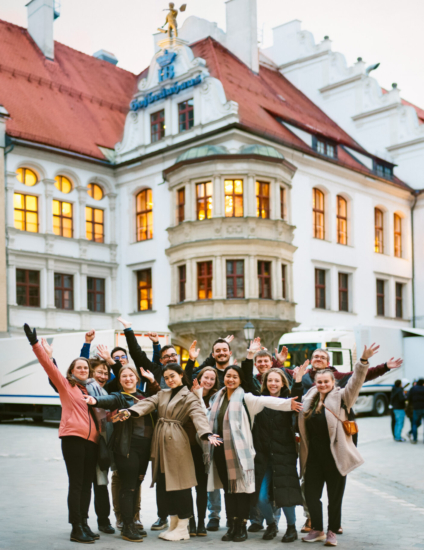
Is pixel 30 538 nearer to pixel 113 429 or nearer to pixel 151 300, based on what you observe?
pixel 113 429

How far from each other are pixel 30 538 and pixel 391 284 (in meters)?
31.1

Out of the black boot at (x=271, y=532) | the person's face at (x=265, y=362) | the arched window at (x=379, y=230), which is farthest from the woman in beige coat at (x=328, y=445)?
the arched window at (x=379, y=230)

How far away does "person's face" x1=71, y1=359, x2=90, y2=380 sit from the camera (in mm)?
7621

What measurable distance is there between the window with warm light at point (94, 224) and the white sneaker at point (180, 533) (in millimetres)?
25855

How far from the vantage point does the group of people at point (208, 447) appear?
7297mm

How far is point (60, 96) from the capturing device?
3434 cm

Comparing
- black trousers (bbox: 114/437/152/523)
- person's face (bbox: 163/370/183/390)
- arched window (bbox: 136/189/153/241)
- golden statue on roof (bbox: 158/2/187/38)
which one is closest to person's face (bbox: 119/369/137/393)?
person's face (bbox: 163/370/183/390)

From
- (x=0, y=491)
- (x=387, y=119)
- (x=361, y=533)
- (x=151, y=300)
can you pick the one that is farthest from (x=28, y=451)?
(x=387, y=119)

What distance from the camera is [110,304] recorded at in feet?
108

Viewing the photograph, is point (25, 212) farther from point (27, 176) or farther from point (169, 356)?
point (169, 356)

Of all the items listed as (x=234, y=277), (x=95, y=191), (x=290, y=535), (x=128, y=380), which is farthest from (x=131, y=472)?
(x=95, y=191)

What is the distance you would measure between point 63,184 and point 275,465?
85.1ft

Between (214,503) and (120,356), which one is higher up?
(120,356)

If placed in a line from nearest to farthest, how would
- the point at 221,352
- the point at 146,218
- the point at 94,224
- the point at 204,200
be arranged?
the point at 221,352, the point at 204,200, the point at 146,218, the point at 94,224
